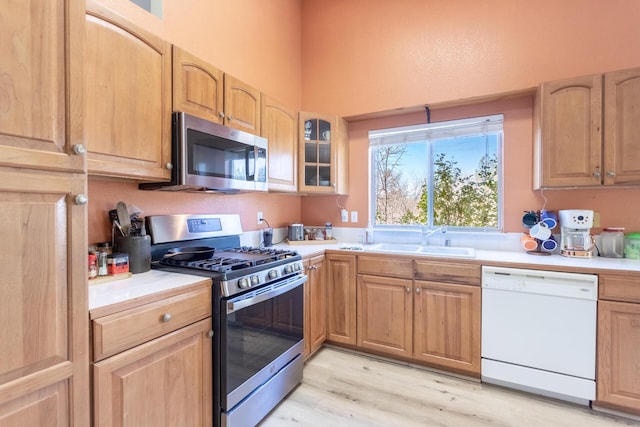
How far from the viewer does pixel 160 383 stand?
130 centimetres

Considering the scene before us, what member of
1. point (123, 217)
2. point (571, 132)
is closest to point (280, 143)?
point (123, 217)

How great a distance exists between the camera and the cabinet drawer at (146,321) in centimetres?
109

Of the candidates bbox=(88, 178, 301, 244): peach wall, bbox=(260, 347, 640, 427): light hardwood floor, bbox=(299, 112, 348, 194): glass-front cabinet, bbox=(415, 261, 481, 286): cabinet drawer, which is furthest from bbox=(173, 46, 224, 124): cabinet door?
bbox=(260, 347, 640, 427): light hardwood floor

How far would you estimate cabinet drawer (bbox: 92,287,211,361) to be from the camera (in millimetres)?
1090

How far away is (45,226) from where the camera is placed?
0.92 m

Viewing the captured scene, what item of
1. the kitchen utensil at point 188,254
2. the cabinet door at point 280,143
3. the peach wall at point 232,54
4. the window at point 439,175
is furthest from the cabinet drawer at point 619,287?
the peach wall at point 232,54

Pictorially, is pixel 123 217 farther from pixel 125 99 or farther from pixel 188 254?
pixel 125 99

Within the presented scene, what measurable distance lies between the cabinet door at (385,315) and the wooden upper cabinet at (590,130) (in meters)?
1.32

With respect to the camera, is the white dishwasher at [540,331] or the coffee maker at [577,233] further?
the coffee maker at [577,233]

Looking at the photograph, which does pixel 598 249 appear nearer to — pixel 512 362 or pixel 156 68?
pixel 512 362

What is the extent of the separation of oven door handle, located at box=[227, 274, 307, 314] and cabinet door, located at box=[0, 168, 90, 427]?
2.04 ft

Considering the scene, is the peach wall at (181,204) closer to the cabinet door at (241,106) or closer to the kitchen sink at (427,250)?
the cabinet door at (241,106)

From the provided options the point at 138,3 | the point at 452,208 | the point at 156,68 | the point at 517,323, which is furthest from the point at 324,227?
the point at 138,3

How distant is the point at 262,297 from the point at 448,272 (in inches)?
53.8
